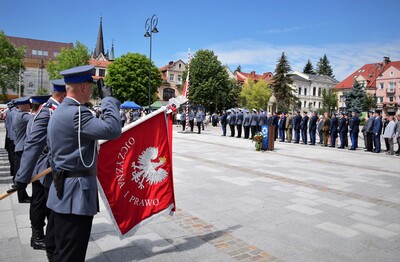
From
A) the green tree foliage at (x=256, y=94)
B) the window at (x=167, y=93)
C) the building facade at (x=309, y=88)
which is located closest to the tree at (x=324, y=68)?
the building facade at (x=309, y=88)

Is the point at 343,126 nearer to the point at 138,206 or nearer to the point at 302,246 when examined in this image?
the point at 302,246

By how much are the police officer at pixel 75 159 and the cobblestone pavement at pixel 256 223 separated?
132 cm

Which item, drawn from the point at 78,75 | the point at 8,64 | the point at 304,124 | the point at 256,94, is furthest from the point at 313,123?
the point at 8,64

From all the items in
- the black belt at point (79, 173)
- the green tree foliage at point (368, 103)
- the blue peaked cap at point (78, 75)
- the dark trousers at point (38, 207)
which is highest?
the green tree foliage at point (368, 103)

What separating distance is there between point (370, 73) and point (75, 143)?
315ft

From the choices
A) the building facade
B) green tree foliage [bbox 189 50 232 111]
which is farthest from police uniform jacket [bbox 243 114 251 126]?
the building facade

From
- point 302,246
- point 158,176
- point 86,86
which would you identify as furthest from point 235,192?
point 86,86

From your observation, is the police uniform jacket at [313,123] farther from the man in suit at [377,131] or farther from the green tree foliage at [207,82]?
the green tree foliage at [207,82]

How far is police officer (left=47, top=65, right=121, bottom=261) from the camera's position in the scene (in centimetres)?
268

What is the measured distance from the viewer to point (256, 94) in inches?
2953

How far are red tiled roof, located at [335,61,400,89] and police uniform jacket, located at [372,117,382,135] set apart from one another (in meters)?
71.0

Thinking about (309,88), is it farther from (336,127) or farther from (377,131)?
(377,131)

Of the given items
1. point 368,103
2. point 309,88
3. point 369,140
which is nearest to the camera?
point 369,140

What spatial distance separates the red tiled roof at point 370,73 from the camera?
80.0 metres
